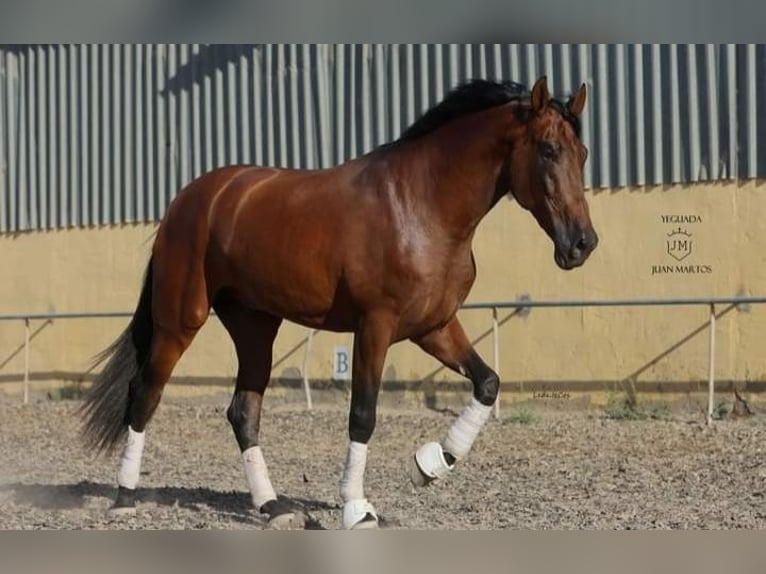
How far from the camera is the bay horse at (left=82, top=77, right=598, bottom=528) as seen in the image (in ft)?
16.1

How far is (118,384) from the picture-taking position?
6.02m

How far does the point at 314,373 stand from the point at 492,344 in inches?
66.3

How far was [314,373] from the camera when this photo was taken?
450 inches

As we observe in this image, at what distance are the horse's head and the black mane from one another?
214 millimetres

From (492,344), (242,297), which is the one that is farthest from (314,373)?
(242,297)

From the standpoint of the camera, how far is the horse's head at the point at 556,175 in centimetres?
477

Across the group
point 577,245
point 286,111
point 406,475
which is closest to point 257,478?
point 577,245

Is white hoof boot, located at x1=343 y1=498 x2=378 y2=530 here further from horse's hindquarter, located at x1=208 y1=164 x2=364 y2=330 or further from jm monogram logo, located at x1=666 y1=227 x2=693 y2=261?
jm monogram logo, located at x1=666 y1=227 x2=693 y2=261

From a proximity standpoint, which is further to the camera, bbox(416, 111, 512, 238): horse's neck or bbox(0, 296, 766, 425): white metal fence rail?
bbox(0, 296, 766, 425): white metal fence rail

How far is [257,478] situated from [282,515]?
1.23 ft

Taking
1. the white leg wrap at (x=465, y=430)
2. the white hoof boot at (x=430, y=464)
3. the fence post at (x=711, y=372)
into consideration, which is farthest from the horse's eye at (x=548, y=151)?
the fence post at (x=711, y=372)

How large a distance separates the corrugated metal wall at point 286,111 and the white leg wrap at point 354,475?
501cm

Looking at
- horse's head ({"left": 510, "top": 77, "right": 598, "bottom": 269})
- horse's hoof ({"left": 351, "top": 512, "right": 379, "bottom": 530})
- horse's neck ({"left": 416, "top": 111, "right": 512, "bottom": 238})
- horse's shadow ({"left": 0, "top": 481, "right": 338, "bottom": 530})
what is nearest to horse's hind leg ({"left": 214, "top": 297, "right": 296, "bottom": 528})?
horse's shadow ({"left": 0, "top": 481, "right": 338, "bottom": 530})

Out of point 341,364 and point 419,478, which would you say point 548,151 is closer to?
point 419,478
